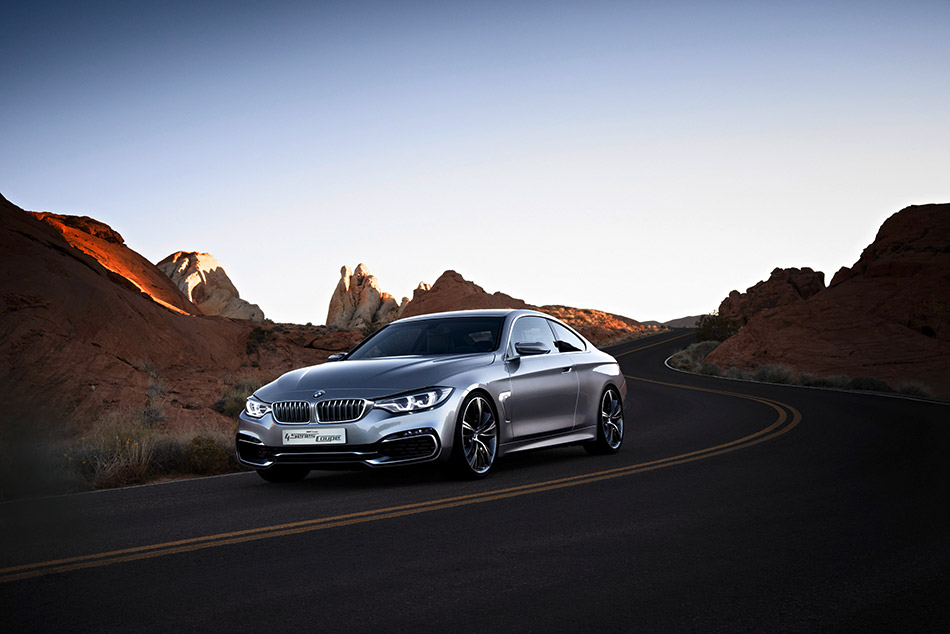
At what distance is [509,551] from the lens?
5.43 meters

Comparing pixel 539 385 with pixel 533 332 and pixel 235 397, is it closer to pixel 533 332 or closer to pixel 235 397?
pixel 533 332

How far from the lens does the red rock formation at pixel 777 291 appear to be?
276 ft

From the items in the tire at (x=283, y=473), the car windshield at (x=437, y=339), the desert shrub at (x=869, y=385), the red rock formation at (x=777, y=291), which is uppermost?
the red rock formation at (x=777, y=291)

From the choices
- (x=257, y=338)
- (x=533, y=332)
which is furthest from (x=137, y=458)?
(x=257, y=338)

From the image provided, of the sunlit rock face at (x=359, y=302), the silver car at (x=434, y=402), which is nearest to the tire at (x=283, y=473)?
the silver car at (x=434, y=402)

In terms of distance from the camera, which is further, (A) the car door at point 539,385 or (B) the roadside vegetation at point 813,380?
(B) the roadside vegetation at point 813,380

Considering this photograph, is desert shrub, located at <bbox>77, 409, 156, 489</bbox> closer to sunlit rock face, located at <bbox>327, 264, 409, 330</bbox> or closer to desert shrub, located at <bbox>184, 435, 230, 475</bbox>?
desert shrub, located at <bbox>184, 435, 230, 475</bbox>

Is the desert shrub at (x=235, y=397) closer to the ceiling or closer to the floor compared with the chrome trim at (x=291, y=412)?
closer to the floor

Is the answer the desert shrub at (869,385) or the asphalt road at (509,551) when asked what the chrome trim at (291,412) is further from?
the desert shrub at (869,385)

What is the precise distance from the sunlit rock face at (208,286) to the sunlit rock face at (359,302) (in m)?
16.5

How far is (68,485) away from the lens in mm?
8961

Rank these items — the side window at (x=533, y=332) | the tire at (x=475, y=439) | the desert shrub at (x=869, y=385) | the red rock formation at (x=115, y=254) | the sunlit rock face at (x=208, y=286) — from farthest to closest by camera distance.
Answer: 1. the sunlit rock face at (x=208, y=286)
2. the red rock formation at (x=115, y=254)
3. the desert shrub at (x=869, y=385)
4. the side window at (x=533, y=332)
5. the tire at (x=475, y=439)

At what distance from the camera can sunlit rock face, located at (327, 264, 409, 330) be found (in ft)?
307

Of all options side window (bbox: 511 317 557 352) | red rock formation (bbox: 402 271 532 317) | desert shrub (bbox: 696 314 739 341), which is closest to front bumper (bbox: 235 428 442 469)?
side window (bbox: 511 317 557 352)
